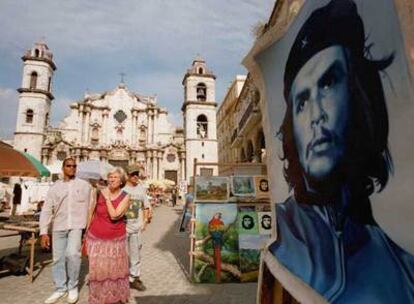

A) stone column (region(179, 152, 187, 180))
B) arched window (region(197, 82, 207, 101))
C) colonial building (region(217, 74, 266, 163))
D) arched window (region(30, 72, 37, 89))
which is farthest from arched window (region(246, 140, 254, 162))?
arched window (region(30, 72, 37, 89))

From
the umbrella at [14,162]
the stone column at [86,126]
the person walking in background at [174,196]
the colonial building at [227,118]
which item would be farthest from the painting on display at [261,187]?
the stone column at [86,126]

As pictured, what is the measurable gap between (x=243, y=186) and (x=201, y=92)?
33.3 meters

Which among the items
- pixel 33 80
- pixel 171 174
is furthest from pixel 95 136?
pixel 171 174

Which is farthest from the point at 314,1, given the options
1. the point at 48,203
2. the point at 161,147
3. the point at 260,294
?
the point at 161,147

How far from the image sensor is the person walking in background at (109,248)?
3750 millimetres

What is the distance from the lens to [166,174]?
3869 cm

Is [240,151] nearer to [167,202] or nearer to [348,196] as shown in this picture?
[167,202]

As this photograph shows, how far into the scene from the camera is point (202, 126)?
1483 inches

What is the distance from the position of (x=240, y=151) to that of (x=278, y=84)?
798 inches

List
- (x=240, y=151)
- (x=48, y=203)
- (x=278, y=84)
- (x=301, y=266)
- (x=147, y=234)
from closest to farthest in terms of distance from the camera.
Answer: (x=301, y=266) → (x=278, y=84) → (x=48, y=203) → (x=147, y=234) → (x=240, y=151)

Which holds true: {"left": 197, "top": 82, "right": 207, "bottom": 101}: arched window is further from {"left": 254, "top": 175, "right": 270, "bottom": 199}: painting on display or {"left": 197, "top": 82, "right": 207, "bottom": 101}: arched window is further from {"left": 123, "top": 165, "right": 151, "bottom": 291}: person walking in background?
{"left": 123, "top": 165, "right": 151, "bottom": 291}: person walking in background

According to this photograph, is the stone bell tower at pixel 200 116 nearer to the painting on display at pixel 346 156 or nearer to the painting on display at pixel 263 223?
the painting on display at pixel 263 223

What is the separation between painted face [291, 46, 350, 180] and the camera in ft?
3.35

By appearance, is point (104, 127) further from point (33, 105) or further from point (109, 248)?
point (109, 248)
